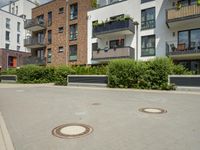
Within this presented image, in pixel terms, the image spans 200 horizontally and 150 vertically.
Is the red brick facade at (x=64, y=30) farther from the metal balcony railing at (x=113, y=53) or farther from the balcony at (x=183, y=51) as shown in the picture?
the balcony at (x=183, y=51)

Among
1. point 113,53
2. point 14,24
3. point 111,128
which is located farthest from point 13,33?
point 111,128

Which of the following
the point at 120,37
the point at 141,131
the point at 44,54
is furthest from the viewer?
the point at 44,54

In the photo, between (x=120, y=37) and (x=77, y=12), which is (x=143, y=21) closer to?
(x=120, y=37)

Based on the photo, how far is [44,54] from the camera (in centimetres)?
3497

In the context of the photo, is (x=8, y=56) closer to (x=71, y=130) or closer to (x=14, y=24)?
(x=14, y=24)

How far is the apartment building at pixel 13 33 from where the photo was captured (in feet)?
160

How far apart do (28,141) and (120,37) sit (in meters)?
21.9

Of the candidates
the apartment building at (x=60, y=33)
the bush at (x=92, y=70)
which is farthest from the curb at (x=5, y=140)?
the apartment building at (x=60, y=33)

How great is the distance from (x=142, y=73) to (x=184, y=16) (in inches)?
289

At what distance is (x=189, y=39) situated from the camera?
69.2ft

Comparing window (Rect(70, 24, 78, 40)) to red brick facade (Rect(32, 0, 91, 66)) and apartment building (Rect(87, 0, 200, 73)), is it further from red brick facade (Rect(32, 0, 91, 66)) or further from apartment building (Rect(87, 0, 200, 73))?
apartment building (Rect(87, 0, 200, 73))

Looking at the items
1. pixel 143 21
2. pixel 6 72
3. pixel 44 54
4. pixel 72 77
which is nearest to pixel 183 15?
pixel 143 21

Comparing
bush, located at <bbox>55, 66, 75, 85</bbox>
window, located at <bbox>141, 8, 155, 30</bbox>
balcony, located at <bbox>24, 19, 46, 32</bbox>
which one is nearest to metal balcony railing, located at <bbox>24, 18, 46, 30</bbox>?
balcony, located at <bbox>24, 19, 46, 32</bbox>

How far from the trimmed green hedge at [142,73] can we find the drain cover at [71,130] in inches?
433
